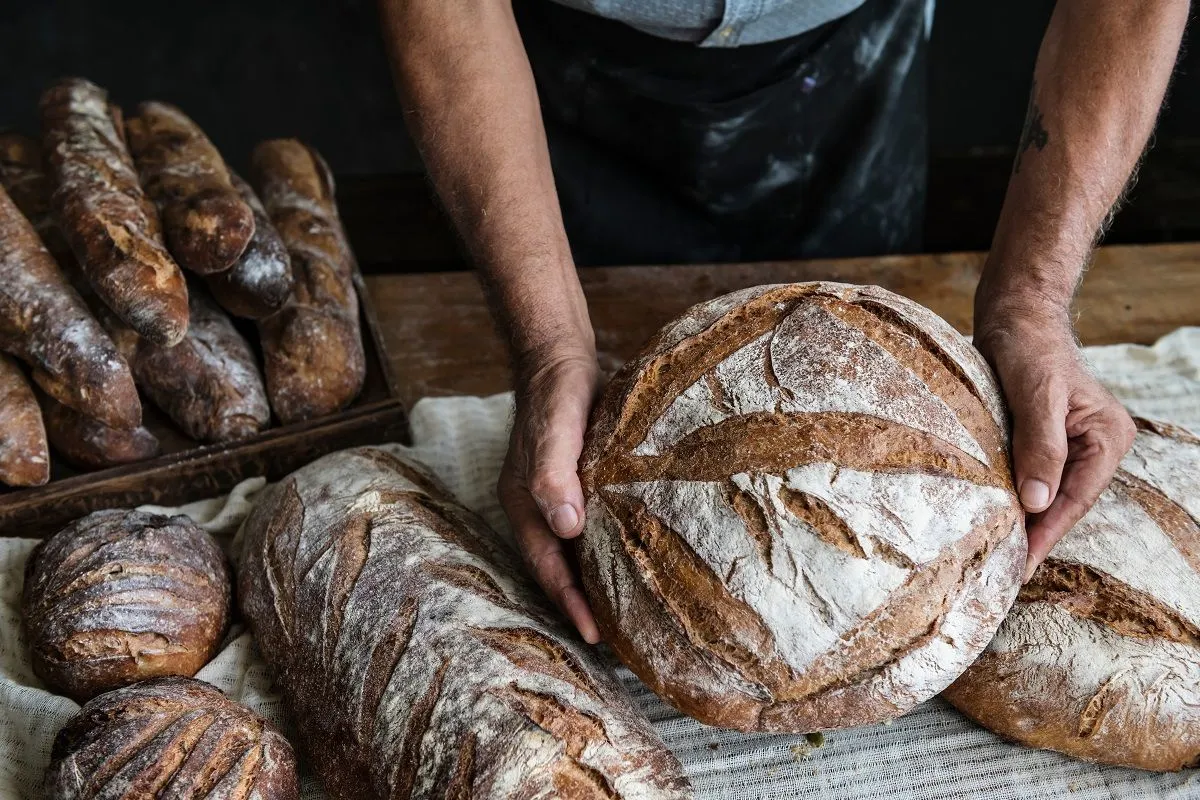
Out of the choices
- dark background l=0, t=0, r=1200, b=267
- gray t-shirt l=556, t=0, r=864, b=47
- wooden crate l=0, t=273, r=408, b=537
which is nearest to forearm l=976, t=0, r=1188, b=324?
gray t-shirt l=556, t=0, r=864, b=47

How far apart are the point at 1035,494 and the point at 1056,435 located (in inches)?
3.5

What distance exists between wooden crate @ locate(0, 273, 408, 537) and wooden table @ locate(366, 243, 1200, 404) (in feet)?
0.88

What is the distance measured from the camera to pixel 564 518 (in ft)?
4.64

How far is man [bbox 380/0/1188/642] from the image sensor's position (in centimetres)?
150

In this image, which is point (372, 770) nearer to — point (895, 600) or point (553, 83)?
point (895, 600)

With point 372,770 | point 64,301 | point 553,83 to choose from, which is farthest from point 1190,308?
point 64,301

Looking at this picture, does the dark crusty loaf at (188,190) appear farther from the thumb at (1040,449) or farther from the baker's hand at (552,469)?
the thumb at (1040,449)

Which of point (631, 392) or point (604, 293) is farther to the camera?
point (604, 293)

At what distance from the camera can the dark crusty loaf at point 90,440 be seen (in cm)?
191

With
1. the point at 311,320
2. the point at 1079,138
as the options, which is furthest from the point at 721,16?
the point at 311,320

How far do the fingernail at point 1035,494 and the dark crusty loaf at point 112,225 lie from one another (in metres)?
1.51

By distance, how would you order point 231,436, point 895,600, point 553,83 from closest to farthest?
point 895,600, point 231,436, point 553,83

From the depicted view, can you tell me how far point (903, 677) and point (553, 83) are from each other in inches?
63.1

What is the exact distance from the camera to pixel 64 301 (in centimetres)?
190
